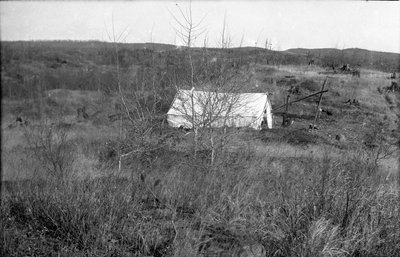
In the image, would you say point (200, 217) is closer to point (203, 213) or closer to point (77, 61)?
point (203, 213)

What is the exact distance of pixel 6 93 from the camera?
2.59 m

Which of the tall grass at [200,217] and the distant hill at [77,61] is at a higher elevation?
the distant hill at [77,61]

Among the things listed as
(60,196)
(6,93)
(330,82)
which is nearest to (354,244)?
(60,196)

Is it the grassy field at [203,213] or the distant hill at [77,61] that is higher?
the distant hill at [77,61]

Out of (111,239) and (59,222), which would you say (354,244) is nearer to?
(111,239)

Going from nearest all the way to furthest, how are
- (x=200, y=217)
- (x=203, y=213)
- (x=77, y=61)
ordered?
1. (x=200, y=217)
2. (x=203, y=213)
3. (x=77, y=61)

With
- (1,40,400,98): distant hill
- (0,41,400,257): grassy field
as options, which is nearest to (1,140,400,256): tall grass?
(0,41,400,257): grassy field

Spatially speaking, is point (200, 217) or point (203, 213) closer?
point (200, 217)

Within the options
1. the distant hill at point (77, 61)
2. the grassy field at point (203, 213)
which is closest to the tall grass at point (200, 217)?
the grassy field at point (203, 213)

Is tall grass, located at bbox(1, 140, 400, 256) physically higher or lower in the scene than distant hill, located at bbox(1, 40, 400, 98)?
lower

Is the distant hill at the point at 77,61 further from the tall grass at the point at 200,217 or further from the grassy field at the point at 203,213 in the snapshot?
the tall grass at the point at 200,217

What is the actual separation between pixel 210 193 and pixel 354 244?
1.80m

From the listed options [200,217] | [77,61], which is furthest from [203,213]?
[77,61]

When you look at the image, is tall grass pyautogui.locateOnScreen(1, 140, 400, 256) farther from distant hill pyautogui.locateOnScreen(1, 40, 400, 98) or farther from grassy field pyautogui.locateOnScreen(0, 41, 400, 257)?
distant hill pyautogui.locateOnScreen(1, 40, 400, 98)
